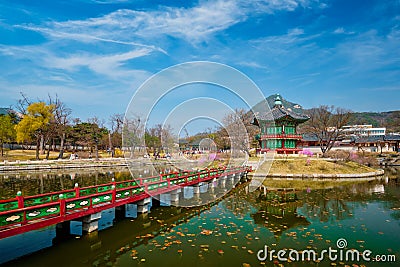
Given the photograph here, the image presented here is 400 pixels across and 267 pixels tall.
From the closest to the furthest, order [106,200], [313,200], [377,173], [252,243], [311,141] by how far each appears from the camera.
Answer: [252,243] < [106,200] < [313,200] < [377,173] < [311,141]

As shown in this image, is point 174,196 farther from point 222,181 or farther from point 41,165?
point 41,165

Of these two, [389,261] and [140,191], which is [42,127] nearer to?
[140,191]

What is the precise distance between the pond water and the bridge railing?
113 cm

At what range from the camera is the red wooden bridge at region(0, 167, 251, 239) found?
820 cm

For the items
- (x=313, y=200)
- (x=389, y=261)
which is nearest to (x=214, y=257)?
(x=389, y=261)

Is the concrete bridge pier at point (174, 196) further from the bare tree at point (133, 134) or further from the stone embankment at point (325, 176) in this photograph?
the bare tree at point (133, 134)

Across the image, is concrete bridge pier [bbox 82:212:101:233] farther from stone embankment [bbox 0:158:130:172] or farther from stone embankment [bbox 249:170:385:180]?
stone embankment [bbox 0:158:130:172]

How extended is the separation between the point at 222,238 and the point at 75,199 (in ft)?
17.9

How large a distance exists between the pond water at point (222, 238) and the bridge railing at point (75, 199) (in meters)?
1.13

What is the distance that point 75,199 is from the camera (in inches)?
397

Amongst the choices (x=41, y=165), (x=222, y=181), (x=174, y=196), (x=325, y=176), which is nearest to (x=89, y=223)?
(x=174, y=196)

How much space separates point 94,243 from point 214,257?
4.30 metres

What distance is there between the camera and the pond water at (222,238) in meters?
8.43

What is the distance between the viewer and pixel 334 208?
51.4ft
